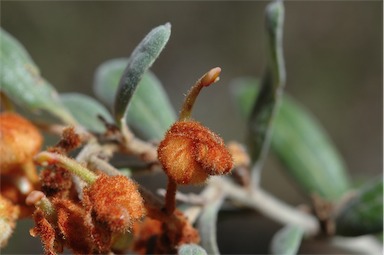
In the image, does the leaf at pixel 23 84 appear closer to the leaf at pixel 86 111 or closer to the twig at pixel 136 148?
the leaf at pixel 86 111

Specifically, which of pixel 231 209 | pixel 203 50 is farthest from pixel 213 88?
pixel 231 209

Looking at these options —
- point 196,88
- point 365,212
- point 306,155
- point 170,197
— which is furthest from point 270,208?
point 196,88

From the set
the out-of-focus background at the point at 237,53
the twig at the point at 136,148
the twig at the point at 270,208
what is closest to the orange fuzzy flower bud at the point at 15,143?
the twig at the point at 136,148

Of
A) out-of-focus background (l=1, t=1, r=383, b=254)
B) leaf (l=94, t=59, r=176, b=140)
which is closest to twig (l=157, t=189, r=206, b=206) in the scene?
leaf (l=94, t=59, r=176, b=140)

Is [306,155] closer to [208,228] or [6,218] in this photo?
[208,228]

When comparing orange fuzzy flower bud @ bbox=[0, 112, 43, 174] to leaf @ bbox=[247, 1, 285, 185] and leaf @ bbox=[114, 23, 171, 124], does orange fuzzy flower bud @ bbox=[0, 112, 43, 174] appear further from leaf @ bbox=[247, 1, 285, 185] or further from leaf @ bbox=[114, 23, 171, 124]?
leaf @ bbox=[247, 1, 285, 185]
